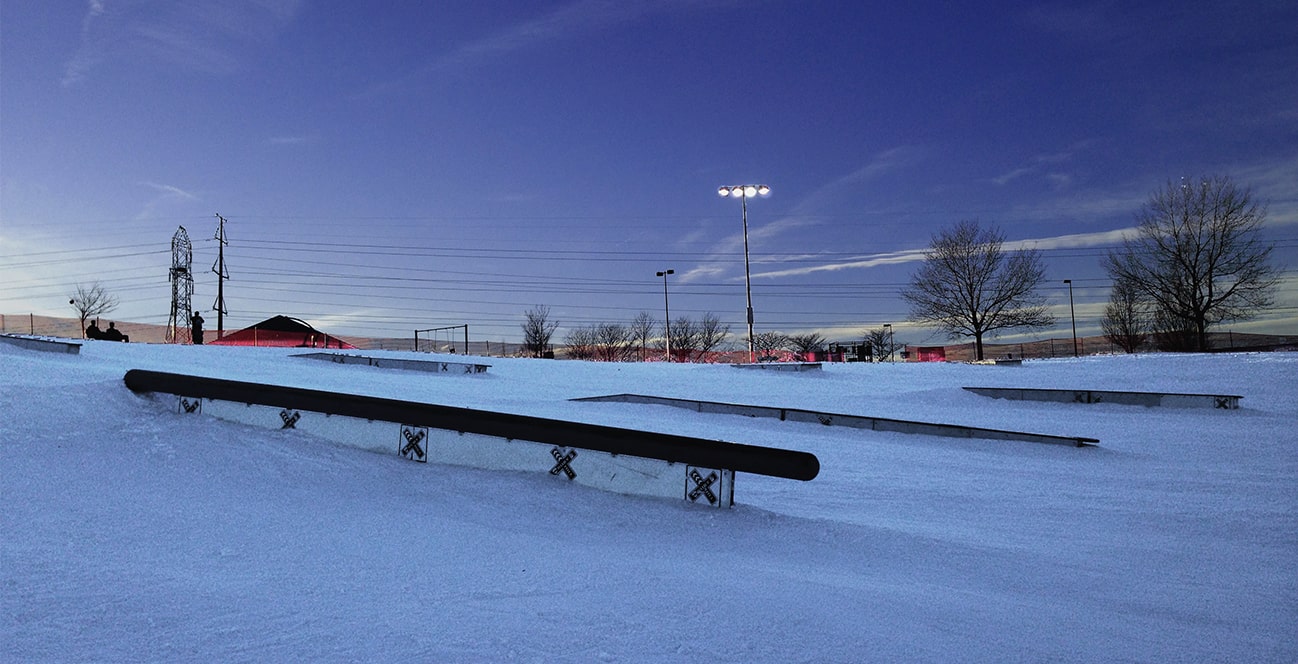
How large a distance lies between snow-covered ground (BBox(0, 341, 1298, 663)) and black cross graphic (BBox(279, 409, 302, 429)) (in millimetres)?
305

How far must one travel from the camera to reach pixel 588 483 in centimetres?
494

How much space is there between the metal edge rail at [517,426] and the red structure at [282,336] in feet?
155

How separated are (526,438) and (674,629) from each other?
2.68 meters

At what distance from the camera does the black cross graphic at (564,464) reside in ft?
16.4

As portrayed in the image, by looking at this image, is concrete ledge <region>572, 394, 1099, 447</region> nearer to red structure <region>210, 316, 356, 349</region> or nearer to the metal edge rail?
the metal edge rail

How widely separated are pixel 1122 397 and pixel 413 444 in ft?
48.8

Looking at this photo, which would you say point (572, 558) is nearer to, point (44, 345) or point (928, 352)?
point (44, 345)

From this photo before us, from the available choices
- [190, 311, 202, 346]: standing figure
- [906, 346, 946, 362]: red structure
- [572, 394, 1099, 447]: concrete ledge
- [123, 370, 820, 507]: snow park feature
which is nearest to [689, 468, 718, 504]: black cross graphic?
[123, 370, 820, 507]: snow park feature

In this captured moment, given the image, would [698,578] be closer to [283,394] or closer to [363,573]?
[363,573]

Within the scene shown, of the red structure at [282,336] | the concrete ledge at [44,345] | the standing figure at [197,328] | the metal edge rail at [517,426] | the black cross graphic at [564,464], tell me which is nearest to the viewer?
the metal edge rail at [517,426]

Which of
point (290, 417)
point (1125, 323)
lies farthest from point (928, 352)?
point (290, 417)

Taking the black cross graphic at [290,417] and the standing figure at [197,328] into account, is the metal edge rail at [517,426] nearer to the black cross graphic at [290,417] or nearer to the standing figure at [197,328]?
the black cross graphic at [290,417]

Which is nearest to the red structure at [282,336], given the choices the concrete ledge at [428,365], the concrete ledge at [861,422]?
the concrete ledge at [428,365]

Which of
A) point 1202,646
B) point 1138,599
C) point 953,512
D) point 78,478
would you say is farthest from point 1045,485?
point 78,478
